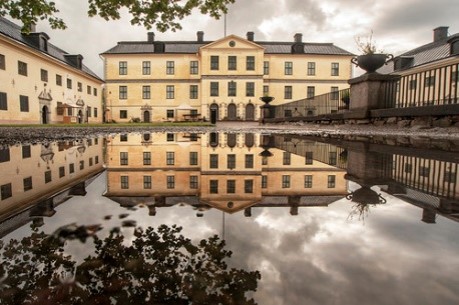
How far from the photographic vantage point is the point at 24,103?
2373 cm

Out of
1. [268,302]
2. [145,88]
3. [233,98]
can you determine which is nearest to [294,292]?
[268,302]

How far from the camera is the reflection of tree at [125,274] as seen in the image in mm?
654

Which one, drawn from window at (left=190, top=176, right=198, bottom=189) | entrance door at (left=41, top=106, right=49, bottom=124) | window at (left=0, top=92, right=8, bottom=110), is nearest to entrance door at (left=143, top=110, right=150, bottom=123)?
entrance door at (left=41, top=106, right=49, bottom=124)

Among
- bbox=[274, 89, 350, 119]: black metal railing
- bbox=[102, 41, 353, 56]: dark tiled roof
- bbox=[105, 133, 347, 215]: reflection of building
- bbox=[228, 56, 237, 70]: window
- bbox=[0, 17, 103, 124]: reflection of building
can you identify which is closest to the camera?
bbox=[105, 133, 347, 215]: reflection of building

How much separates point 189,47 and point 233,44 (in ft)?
22.8

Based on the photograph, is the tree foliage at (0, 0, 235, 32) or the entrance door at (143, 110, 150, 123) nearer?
the tree foliage at (0, 0, 235, 32)

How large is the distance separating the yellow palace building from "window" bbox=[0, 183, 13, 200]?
121ft

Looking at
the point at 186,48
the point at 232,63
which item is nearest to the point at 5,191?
the point at 232,63

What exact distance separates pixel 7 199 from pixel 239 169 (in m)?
1.57

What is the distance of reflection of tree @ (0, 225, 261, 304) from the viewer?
65 cm

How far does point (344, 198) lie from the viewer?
157 centimetres

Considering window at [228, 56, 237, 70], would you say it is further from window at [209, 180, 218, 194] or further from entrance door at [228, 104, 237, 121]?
window at [209, 180, 218, 194]

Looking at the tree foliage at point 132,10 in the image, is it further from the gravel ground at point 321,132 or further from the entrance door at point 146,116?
the entrance door at point 146,116

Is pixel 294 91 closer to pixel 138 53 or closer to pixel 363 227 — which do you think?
pixel 138 53
